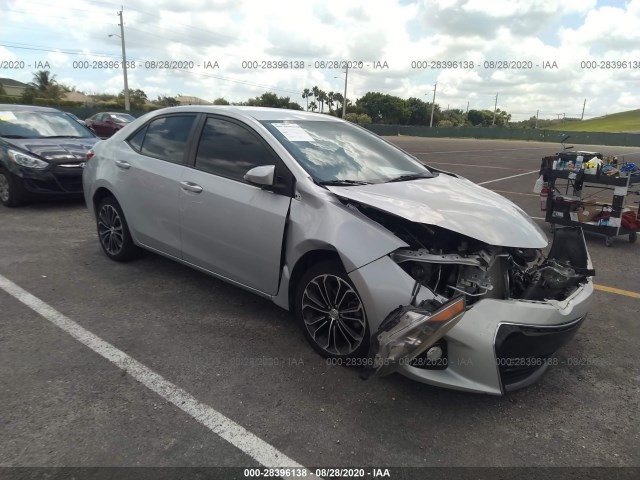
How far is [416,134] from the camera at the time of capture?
6381cm

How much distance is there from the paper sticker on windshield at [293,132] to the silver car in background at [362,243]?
2 cm

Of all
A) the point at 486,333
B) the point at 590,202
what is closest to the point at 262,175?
the point at 486,333

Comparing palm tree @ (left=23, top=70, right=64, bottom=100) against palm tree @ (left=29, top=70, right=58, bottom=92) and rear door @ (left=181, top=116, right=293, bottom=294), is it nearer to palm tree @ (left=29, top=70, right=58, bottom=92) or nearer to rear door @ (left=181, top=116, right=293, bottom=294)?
palm tree @ (left=29, top=70, right=58, bottom=92)

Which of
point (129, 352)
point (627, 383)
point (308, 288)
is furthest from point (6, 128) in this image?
point (627, 383)

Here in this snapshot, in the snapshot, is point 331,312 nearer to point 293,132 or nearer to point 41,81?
point 293,132

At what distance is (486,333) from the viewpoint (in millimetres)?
2508

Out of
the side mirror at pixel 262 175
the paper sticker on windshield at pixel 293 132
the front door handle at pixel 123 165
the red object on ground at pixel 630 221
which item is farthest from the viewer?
the red object on ground at pixel 630 221

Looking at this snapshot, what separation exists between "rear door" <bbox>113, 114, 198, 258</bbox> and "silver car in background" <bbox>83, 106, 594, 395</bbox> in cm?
2

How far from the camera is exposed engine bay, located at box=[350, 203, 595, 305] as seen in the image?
9.06ft

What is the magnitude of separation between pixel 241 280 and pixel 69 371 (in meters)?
1.28

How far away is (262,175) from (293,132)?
2.06 ft

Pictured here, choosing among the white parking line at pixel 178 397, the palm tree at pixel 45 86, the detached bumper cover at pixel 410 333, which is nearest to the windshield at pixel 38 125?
the white parking line at pixel 178 397

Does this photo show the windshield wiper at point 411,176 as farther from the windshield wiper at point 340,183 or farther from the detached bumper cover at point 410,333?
the detached bumper cover at point 410,333

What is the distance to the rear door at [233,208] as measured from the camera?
330cm
